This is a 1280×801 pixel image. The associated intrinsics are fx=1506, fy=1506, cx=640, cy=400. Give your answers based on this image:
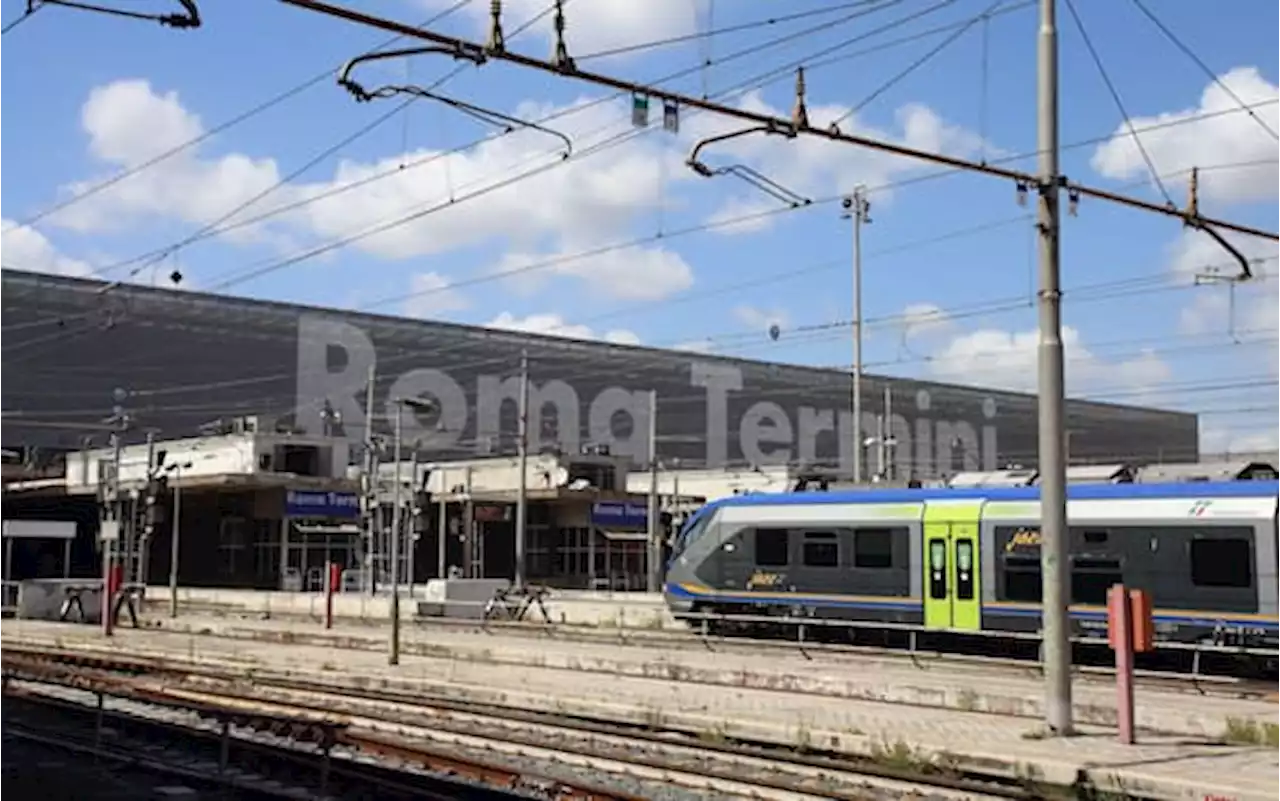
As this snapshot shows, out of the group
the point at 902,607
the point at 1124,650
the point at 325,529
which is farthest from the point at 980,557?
the point at 325,529

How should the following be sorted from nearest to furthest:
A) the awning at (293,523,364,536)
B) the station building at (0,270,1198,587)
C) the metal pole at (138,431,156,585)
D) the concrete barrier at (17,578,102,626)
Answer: the concrete barrier at (17,578,102,626) → the metal pole at (138,431,156,585) → the awning at (293,523,364,536) → the station building at (0,270,1198,587)

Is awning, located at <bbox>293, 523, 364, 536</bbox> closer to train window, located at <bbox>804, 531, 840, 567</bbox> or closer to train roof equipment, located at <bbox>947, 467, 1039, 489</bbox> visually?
train window, located at <bbox>804, 531, 840, 567</bbox>

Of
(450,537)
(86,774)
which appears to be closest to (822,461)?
(450,537)

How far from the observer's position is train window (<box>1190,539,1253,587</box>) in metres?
22.9

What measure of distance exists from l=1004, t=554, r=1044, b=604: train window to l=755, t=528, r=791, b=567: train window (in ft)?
17.7

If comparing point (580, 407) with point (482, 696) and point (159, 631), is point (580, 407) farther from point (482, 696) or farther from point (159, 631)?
point (482, 696)

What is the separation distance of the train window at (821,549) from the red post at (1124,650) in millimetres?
14012

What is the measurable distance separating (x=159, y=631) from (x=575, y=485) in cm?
2886

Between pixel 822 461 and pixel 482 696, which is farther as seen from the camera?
pixel 822 461

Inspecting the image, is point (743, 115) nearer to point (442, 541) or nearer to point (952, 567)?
point (952, 567)

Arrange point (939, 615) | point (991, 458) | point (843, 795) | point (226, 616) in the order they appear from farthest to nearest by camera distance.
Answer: point (991, 458), point (226, 616), point (939, 615), point (843, 795)

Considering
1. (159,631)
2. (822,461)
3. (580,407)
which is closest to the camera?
(159,631)

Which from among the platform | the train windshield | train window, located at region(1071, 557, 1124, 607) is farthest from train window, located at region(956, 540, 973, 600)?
the platform

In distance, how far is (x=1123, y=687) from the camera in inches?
578
